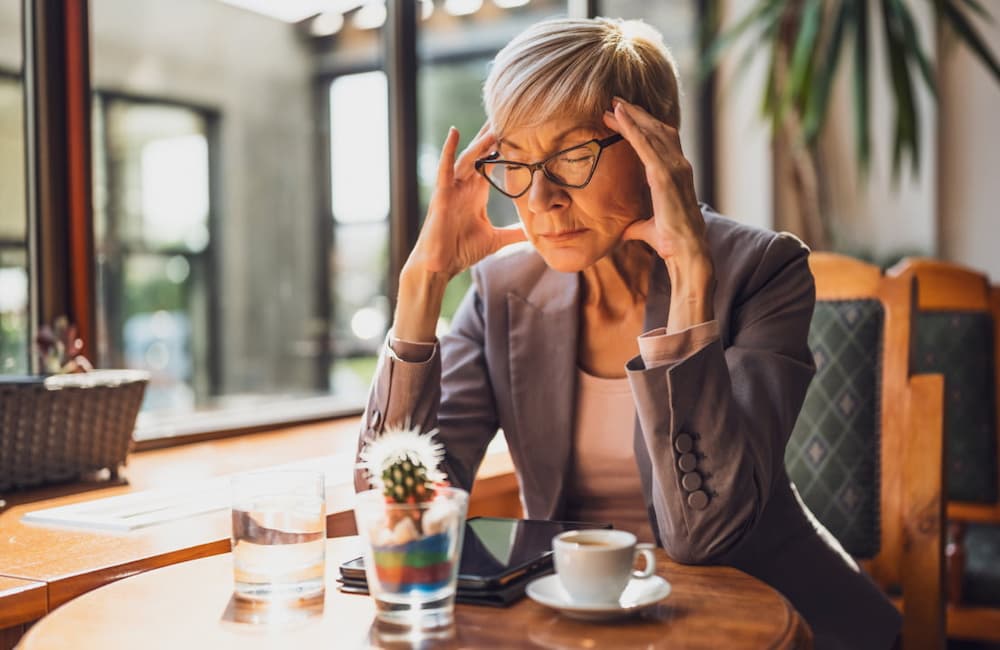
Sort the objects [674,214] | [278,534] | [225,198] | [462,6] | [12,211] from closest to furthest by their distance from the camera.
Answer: [278,534], [674,214], [12,211], [462,6], [225,198]

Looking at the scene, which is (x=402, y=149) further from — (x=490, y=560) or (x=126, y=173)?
(x=126, y=173)

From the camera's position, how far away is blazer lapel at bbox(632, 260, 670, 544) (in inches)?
59.1

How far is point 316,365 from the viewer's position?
6652mm

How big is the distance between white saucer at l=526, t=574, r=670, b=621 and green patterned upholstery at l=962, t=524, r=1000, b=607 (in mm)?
1562

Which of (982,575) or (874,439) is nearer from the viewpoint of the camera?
(874,439)

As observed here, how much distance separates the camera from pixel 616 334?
1710 millimetres

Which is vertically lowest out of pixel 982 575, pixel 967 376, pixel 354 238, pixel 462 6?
pixel 982 575

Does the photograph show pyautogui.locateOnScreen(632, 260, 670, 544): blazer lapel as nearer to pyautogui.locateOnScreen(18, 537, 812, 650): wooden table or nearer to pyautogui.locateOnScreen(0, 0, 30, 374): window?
pyautogui.locateOnScreen(18, 537, 812, 650): wooden table

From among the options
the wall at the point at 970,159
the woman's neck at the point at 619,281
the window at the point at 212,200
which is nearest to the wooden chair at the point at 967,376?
the woman's neck at the point at 619,281

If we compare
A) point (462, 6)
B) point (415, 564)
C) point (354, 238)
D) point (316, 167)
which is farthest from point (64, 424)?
point (316, 167)

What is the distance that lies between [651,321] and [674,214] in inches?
8.0

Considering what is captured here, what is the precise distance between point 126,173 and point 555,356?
21.1 feet

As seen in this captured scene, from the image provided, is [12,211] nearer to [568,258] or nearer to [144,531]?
[144,531]

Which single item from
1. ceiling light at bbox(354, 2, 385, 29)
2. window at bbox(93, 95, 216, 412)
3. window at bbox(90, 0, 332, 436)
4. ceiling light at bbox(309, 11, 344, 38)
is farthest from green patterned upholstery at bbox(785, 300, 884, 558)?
window at bbox(93, 95, 216, 412)
